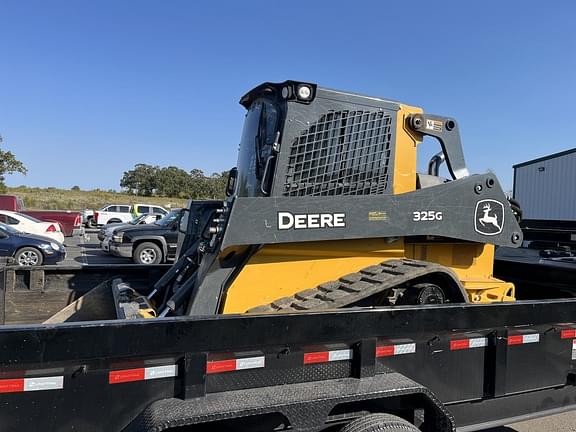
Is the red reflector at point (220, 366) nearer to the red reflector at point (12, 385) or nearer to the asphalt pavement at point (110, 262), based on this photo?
the red reflector at point (12, 385)

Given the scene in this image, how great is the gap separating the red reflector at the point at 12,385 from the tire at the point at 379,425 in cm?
155

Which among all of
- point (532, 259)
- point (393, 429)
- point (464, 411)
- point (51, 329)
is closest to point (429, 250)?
point (464, 411)

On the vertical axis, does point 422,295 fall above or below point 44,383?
above

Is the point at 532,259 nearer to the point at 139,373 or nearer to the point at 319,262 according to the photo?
the point at 319,262

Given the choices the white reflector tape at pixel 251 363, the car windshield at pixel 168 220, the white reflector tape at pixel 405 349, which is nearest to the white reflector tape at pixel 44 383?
the white reflector tape at pixel 251 363

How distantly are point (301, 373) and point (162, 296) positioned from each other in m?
2.09

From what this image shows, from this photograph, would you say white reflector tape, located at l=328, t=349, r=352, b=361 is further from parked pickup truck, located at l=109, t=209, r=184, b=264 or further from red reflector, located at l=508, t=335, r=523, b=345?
parked pickup truck, located at l=109, t=209, r=184, b=264

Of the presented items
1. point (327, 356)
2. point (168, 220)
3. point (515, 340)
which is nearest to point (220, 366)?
point (327, 356)

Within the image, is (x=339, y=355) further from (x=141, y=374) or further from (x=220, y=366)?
(x=141, y=374)

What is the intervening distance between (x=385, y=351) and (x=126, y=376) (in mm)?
1349

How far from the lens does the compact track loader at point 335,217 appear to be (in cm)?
314

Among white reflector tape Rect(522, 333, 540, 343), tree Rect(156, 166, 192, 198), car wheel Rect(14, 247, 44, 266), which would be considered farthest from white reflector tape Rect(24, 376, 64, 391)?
tree Rect(156, 166, 192, 198)

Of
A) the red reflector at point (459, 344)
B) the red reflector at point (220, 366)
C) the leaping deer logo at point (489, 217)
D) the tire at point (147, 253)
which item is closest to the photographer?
the red reflector at point (220, 366)

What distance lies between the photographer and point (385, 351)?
274 cm
